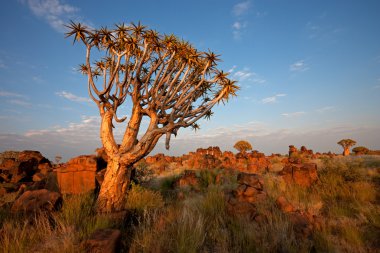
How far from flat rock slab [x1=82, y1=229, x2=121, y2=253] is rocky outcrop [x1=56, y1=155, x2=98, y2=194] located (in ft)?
16.5

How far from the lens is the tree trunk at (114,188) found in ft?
23.5

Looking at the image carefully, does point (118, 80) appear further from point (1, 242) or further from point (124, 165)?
point (1, 242)

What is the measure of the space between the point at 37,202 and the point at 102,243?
3236mm

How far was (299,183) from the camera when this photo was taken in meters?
10.2

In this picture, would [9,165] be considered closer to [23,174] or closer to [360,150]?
[23,174]

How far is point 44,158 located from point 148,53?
10.8 m

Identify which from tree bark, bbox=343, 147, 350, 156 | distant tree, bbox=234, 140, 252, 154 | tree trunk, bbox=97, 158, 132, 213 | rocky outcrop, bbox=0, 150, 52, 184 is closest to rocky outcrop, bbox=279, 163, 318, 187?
tree trunk, bbox=97, 158, 132, 213

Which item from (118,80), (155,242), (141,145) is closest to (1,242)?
(155,242)

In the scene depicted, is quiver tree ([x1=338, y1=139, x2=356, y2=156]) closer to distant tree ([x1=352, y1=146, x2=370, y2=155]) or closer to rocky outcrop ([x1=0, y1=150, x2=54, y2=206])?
distant tree ([x1=352, y1=146, x2=370, y2=155])

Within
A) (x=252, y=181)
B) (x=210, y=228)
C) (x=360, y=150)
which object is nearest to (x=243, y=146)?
(x=360, y=150)

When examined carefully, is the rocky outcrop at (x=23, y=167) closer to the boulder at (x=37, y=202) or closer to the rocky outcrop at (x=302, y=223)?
the boulder at (x=37, y=202)

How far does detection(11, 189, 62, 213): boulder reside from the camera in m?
5.76

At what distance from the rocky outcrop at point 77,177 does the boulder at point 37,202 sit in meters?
2.22

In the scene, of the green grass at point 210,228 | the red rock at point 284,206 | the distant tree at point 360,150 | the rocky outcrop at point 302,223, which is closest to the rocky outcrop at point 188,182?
the green grass at point 210,228
